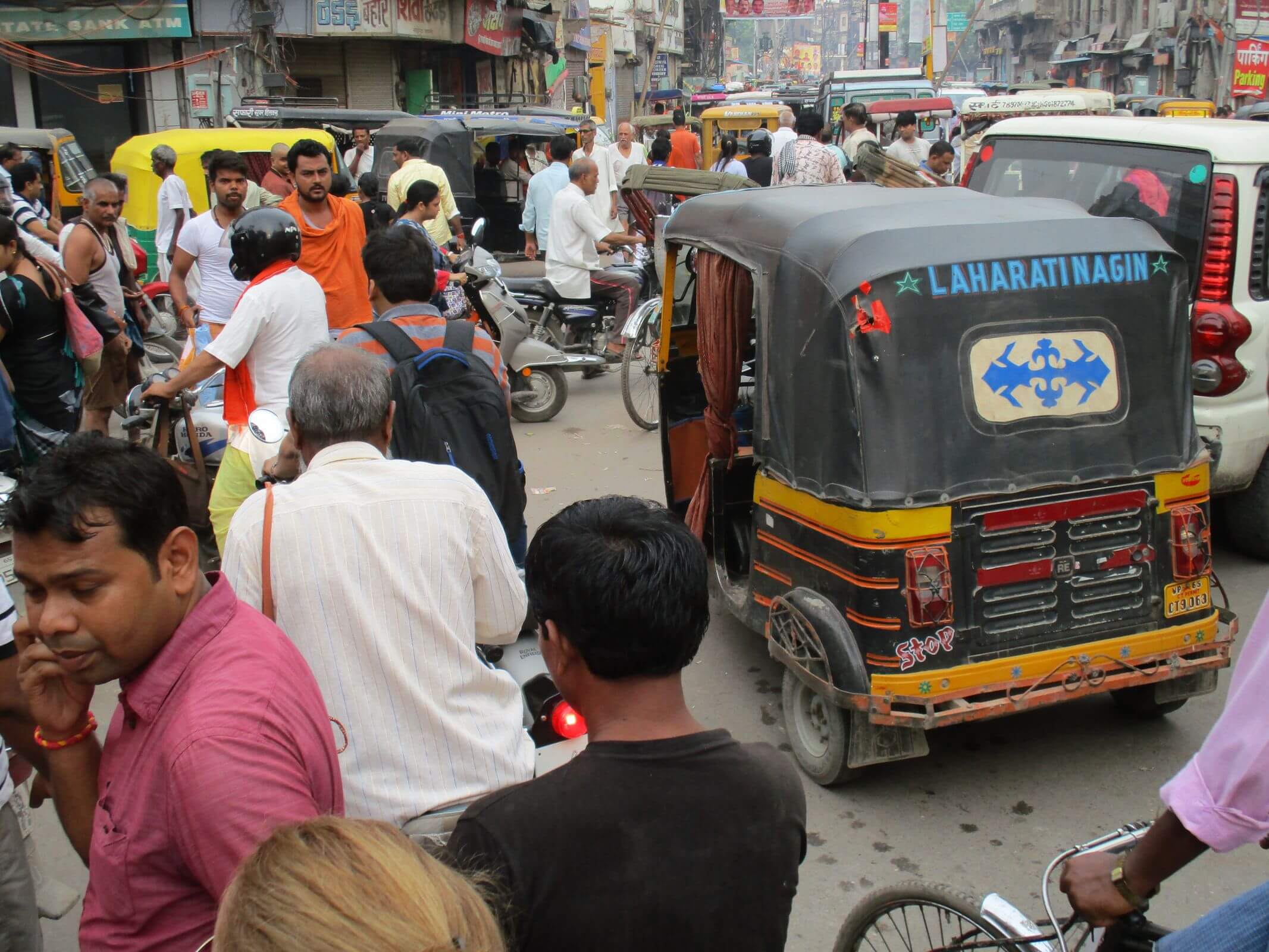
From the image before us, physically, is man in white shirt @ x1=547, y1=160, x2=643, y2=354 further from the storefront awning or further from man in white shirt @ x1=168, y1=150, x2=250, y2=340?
the storefront awning

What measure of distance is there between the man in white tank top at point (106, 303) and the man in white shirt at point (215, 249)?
0.46 meters

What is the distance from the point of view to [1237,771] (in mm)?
1628

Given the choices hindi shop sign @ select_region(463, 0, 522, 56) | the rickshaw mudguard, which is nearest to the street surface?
the rickshaw mudguard

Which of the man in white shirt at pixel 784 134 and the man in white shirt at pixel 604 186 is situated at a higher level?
the man in white shirt at pixel 784 134

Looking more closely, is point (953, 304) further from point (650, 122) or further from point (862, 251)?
point (650, 122)

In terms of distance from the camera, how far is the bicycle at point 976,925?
2.10m

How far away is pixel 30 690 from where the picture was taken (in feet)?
6.11

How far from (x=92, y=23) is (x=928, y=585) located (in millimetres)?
20506

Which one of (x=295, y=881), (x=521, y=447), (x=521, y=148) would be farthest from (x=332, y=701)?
(x=521, y=148)

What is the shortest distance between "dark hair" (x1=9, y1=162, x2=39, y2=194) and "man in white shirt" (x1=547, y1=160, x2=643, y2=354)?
446cm

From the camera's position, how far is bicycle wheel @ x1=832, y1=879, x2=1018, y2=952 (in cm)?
258

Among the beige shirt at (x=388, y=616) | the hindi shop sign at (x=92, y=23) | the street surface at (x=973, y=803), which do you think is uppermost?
the hindi shop sign at (x=92, y=23)

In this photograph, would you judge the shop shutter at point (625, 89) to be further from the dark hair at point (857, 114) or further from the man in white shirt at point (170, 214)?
the man in white shirt at point (170, 214)

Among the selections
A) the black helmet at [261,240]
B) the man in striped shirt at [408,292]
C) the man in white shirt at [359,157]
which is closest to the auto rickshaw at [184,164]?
the man in white shirt at [359,157]
